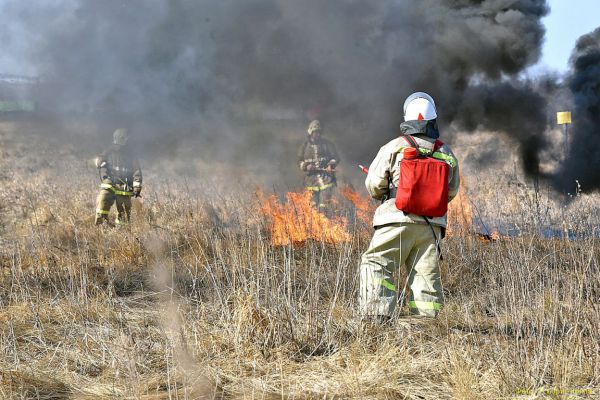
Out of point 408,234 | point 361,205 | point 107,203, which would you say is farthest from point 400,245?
point 107,203

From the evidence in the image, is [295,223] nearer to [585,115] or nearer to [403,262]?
[403,262]

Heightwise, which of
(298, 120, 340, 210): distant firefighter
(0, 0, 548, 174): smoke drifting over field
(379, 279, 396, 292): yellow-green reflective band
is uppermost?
(0, 0, 548, 174): smoke drifting over field

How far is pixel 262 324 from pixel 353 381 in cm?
71

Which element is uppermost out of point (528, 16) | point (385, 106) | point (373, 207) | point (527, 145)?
point (528, 16)

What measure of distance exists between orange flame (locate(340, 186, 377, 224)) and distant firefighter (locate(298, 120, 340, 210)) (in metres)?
0.31

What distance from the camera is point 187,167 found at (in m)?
14.0

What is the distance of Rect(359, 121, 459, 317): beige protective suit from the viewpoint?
12.1 ft

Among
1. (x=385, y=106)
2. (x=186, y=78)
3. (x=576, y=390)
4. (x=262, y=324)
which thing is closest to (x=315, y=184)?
(x=385, y=106)

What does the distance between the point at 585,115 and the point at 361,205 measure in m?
3.28

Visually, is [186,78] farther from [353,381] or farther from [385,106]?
[353,381]

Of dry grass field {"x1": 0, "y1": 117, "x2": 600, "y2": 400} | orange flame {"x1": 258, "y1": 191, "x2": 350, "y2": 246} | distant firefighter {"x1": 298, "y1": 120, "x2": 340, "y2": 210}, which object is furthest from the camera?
distant firefighter {"x1": 298, "y1": 120, "x2": 340, "y2": 210}

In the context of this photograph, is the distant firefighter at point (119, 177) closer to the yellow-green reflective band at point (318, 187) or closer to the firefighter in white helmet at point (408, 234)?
the yellow-green reflective band at point (318, 187)

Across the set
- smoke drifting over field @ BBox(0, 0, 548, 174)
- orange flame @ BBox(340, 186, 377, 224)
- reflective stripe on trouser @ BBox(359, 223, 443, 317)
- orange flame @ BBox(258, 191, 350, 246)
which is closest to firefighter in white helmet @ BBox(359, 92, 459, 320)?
reflective stripe on trouser @ BBox(359, 223, 443, 317)

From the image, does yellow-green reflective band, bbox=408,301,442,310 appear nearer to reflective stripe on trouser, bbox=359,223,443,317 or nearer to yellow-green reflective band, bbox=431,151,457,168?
reflective stripe on trouser, bbox=359,223,443,317
